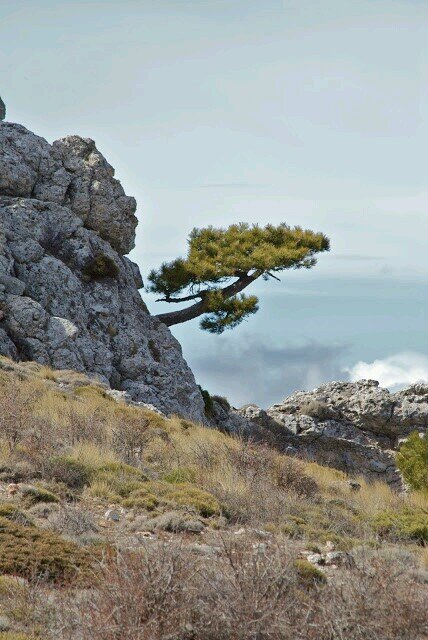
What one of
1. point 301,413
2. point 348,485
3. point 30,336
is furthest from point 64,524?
point 301,413

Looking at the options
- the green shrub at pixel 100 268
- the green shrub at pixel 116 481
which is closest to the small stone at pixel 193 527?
the green shrub at pixel 116 481

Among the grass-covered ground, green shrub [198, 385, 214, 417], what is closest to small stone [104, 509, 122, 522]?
the grass-covered ground

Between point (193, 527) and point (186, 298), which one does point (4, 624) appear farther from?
point (186, 298)

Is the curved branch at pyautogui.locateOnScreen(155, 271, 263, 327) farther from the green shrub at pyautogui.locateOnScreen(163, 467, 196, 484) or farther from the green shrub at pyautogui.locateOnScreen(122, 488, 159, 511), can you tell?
the green shrub at pyautogui.locateOnScreen(122, 488, 159, 511)

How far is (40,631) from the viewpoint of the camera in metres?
6.60

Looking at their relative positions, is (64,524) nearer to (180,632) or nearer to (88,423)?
(180,632)

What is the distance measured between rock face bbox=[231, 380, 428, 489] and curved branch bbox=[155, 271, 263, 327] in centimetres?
517

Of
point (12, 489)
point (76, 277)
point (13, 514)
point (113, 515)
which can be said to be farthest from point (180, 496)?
point (76, 277)

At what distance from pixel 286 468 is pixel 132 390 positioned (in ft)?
41.9

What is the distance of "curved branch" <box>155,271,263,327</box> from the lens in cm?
3681

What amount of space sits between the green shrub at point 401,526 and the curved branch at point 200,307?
77.7ft

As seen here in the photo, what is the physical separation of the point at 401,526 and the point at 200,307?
81.3ft

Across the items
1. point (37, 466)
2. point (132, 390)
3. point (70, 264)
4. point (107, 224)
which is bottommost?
point (37, 466)

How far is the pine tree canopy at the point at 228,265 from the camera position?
36344 millimetres
